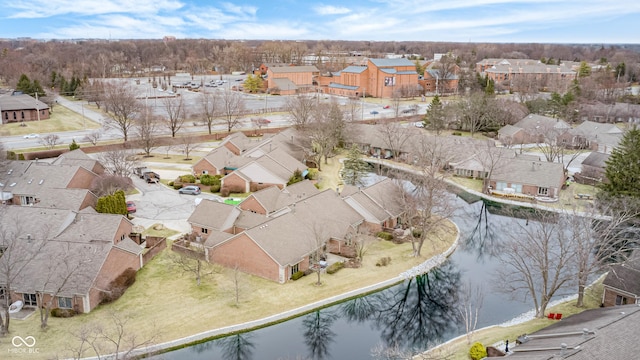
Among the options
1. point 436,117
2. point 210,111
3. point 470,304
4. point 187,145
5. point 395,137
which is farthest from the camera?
point 210,111

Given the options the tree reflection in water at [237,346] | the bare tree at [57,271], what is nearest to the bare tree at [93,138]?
the bare tree at [57,271]

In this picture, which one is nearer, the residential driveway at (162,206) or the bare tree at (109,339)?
the bare tree at (109,339)

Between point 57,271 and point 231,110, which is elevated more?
point 231,110

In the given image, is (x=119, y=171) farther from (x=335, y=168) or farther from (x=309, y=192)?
(x=335, y=168)

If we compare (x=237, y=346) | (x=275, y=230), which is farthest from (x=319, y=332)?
(x=275, y=230)

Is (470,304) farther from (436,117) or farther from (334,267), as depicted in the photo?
(436,117)

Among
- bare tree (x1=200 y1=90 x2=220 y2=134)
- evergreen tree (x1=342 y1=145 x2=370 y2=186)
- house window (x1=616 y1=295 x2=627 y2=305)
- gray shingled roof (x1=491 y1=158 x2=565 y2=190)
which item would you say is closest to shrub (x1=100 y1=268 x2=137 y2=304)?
house window (x1=616 y1=295 x2=627 y2=305)

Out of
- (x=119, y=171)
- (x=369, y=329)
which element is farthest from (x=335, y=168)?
(x=369, y=329)

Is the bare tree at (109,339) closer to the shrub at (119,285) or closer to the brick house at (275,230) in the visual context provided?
the shrub at (119,285)
